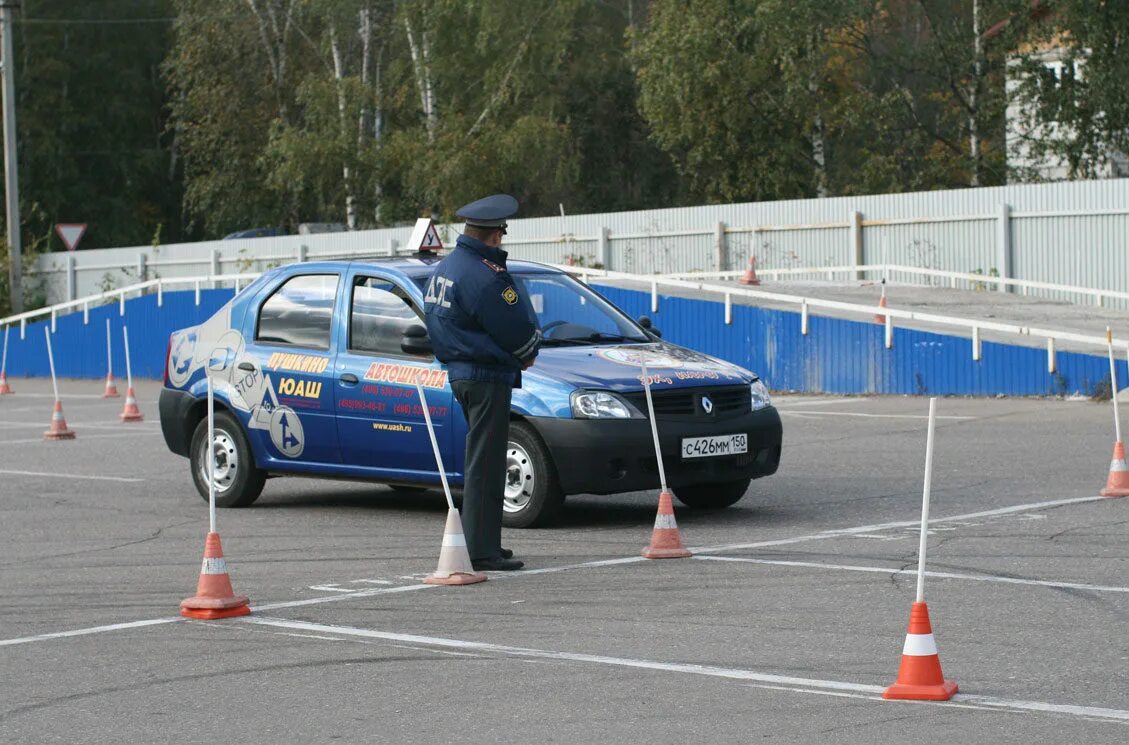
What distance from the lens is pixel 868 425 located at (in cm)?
1925

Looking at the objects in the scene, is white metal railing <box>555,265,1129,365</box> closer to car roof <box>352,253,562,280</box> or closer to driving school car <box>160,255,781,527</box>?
car roof <box>352,253,562,280</box>

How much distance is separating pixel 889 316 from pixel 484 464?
14576 mm

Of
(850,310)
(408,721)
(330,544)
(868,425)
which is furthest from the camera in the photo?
(850,310)

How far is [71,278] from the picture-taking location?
48.7 meters

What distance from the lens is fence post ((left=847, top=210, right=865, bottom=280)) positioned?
107ft

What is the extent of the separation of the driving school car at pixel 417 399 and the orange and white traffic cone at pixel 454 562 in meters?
1.89

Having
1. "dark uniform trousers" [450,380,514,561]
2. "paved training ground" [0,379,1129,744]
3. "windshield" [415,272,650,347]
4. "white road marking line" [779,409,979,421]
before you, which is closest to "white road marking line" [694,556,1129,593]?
"paved training ground" [0,379,1129,744]

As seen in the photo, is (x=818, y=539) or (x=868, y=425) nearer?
(x=818, y=539)

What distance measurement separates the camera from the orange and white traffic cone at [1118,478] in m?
12.2

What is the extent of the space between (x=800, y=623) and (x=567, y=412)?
3.48 metres

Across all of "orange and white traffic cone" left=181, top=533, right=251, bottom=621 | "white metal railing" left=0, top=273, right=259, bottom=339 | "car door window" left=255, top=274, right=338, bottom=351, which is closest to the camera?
"orange and white traffic cone" left=181, top=533, right=251, bottom=621

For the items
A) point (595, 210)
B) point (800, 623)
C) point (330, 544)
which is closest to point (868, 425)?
point (330, 544)

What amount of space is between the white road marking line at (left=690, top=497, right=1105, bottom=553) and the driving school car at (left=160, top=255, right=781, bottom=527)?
911mm

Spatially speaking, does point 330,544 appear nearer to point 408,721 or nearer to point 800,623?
point 800,623
